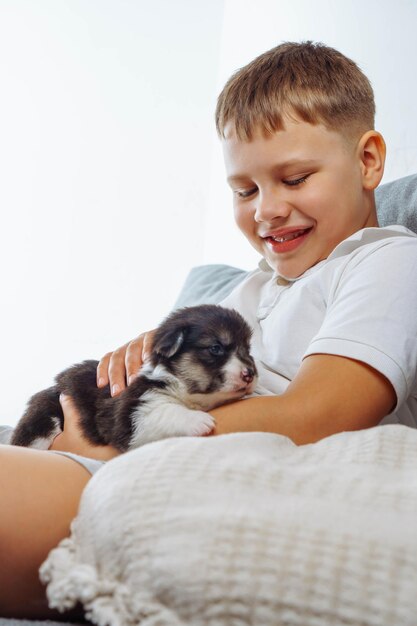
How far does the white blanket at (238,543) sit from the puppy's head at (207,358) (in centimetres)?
50

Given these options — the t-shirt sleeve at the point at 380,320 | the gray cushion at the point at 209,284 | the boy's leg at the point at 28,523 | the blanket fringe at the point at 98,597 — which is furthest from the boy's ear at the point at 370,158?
the blanket fringe at the point at 98,597

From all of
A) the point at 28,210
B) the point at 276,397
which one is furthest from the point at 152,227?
the point at 276,397

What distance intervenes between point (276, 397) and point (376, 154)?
2.51 feet

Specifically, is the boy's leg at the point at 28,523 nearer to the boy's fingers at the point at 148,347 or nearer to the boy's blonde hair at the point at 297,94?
the boy's fingers at the point at 148,347

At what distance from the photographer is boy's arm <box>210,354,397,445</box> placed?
1.31 meters

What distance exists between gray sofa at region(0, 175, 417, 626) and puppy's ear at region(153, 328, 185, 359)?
634 millimetres

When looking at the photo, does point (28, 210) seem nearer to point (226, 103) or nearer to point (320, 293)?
point (226, 103)

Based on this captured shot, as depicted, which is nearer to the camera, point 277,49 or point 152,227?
point 277,49

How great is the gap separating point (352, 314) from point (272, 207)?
43 centimetres

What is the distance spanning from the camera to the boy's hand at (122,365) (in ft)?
5.16

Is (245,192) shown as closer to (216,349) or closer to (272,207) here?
(272,207)

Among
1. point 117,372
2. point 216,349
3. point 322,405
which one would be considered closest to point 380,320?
point 322,405

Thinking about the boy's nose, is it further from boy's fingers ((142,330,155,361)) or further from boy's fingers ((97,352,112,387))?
boy's fingers ((97,352,112,387))

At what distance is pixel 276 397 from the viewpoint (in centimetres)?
134
